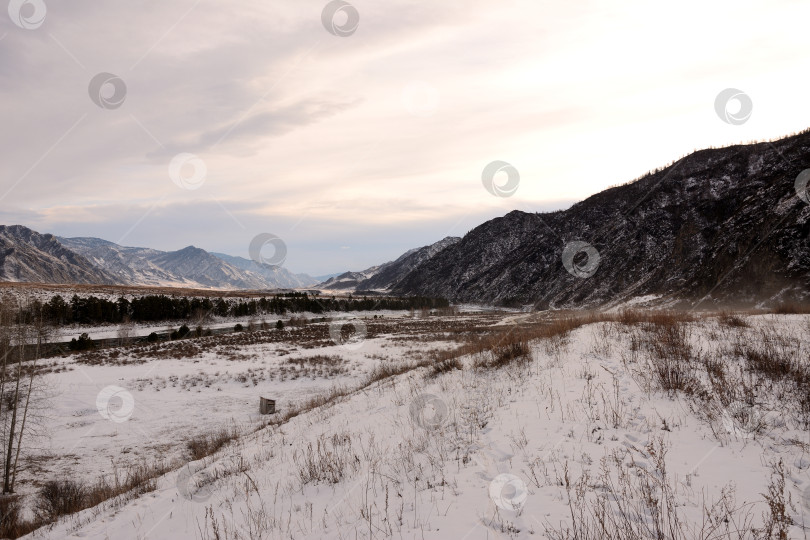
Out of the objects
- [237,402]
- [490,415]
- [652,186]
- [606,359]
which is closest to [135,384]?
[237,402]

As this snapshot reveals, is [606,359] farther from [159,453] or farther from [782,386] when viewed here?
[159,453]

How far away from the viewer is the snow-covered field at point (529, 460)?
13.3ft

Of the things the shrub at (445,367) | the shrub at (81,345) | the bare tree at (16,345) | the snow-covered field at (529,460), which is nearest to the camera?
the snow-covered field at (529,460)

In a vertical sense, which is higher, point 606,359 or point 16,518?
point 606,359

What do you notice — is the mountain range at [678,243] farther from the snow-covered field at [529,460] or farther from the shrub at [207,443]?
the shrub at [207,443]

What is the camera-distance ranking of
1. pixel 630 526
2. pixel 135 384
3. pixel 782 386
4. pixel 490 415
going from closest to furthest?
1. pixel 630 526
2. pixel 782 386
3. pixel 490 415
4. pixel 135 384

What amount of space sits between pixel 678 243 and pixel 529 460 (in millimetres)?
69133

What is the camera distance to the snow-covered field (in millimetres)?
4055

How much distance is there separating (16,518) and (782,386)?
16269 millimetres

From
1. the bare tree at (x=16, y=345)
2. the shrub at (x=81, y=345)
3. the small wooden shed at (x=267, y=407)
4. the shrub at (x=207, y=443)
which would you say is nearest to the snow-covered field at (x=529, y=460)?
the shrub at (x=207, y=443)

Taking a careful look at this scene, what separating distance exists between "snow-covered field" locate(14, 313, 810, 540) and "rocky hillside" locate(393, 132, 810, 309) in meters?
33.1

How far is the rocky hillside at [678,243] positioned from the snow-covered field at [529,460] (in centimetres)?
3310

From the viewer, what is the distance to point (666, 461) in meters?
4.72

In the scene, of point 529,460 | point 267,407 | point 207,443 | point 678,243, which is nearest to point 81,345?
point 267,407
